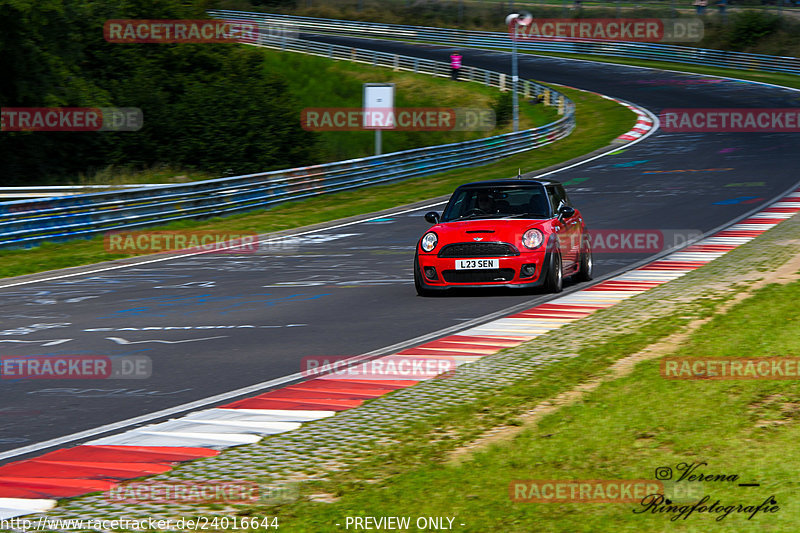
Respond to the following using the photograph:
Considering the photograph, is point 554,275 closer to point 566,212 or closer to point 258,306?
point 566,212

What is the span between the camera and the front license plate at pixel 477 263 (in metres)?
13.2

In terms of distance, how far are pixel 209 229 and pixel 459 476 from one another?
18.4m

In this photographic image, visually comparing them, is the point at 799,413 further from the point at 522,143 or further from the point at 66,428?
the point at 522,143

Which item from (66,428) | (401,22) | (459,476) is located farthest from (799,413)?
(401,22)

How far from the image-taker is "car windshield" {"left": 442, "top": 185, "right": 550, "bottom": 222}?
14.0m

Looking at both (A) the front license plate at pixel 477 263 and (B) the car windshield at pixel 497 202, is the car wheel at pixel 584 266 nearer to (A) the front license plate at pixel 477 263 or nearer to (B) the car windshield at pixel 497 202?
(B) the car windshield at pixel 497 202

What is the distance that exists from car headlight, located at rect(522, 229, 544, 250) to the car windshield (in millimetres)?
742

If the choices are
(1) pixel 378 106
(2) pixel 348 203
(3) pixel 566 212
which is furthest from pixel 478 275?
(1) pixel 378 106

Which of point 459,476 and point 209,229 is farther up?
point 459,476

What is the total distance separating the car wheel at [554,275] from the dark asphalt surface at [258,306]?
1.37ft

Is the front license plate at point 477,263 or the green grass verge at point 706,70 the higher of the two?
the green grass verge at point 706,70

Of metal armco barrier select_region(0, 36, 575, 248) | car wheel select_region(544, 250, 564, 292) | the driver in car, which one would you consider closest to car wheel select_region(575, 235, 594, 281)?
car wheel select_region(544, 250, 564, 292)

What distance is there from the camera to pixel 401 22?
80.0 metres

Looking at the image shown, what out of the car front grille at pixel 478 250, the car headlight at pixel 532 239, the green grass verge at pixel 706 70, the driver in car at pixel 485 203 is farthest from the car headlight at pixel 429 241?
the green grass verge at pixel 706 70
